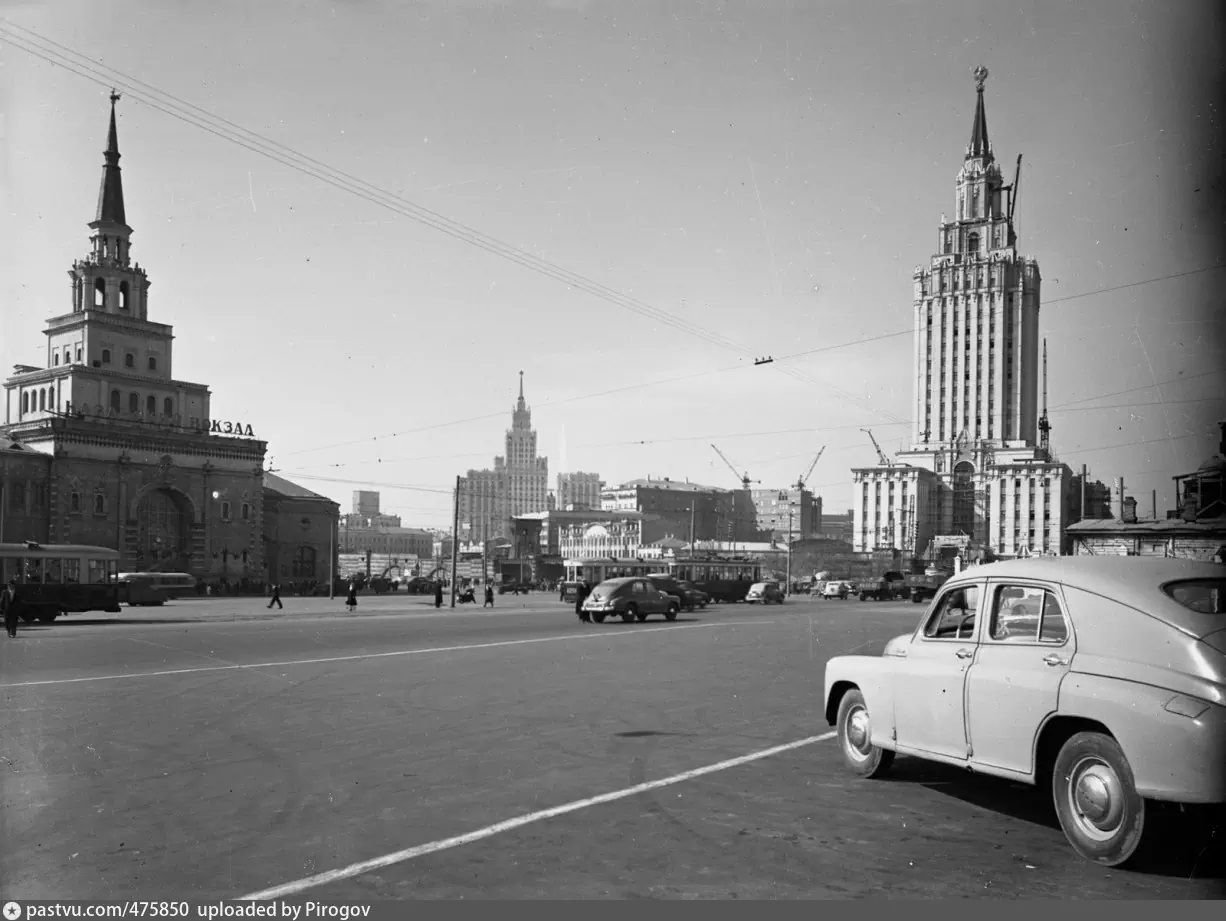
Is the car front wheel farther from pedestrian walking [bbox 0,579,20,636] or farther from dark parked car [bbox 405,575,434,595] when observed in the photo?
dark parked car [bbox 405,575,434,595]

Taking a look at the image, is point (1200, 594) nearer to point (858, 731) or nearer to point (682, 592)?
point (858, 731)

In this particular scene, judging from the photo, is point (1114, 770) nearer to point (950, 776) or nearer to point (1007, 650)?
point (1007, 650)

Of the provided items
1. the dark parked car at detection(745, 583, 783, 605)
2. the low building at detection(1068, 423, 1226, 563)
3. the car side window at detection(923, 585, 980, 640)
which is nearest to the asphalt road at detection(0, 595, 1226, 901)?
the car side window at detection(923, 585, 980, 640)

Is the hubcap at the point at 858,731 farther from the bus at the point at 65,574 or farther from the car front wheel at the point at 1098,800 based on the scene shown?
the bus at the point at 65,574

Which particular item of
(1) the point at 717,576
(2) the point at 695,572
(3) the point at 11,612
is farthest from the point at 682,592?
(3) the point at 11,612

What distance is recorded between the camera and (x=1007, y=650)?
273 inches

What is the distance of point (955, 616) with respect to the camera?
7.82 m

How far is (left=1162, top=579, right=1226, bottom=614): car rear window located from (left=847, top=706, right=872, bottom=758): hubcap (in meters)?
3.03

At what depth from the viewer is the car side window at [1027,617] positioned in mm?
6680

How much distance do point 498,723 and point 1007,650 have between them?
20.7 ft

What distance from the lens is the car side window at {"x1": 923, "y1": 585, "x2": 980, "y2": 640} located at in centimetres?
759

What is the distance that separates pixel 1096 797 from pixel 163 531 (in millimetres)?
77922

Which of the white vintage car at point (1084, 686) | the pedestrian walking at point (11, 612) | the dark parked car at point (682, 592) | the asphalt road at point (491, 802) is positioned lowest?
the dark parked car at point (682, 592)

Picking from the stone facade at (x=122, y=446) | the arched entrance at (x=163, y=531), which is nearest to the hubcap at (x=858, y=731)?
the stone facade at (x=122, y=446)
